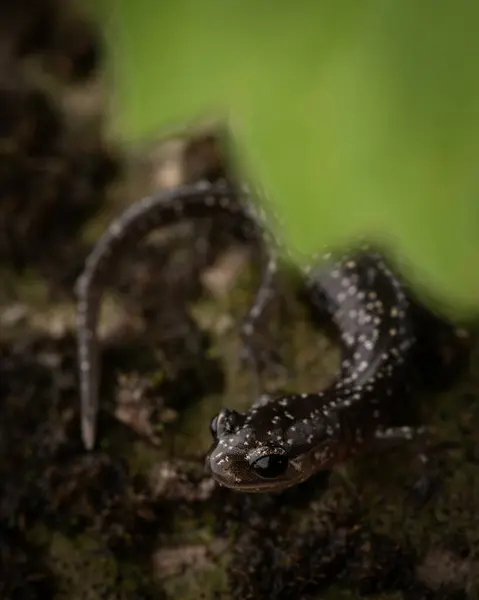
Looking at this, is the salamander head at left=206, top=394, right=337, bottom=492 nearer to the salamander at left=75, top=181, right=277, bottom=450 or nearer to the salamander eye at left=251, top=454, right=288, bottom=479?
the salamander eye at left=251, top=454, right=288, bottom=479

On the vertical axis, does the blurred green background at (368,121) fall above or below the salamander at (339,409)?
above

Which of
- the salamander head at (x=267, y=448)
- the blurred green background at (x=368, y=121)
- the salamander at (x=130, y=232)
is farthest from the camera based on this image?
the salamander at (x=130, y=232)

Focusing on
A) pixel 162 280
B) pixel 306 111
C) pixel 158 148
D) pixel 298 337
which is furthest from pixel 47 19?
pixel 306 111

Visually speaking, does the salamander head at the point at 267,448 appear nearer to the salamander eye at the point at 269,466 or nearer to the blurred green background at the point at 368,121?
the salamander eye at the point at 269,466

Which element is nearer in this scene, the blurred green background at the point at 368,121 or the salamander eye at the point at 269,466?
the blurred green background at the point at 368,121

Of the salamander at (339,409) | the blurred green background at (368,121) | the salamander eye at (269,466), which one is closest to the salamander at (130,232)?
the salamander at (339,409)

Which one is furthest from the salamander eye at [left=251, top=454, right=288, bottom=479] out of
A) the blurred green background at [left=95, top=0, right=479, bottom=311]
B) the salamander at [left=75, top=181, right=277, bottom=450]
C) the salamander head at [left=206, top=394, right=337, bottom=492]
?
the blurred green background at [left=95, top=0, right=479, bottom=311]
